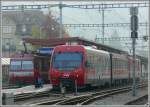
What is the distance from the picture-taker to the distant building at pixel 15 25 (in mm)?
54719

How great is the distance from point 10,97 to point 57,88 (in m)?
14.7

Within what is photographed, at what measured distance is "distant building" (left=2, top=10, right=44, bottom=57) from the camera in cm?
5472

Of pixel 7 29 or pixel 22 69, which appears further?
pixel 7 29

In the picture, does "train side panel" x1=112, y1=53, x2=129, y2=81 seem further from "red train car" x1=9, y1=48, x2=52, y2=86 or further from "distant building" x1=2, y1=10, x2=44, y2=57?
"distant building" x1=2, y1=10, x2=44, y2=57

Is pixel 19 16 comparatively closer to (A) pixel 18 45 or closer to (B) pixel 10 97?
(A) pixel 18 45

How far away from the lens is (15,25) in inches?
2196

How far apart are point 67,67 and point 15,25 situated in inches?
1229

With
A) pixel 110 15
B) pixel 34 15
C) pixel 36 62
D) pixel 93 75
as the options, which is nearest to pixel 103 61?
pixel 93 75

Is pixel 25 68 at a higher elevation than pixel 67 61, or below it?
below

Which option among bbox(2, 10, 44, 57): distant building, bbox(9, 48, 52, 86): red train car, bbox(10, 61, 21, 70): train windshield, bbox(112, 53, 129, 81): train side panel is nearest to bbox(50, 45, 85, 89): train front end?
bbox(112, 53, 129, 81): train side panel

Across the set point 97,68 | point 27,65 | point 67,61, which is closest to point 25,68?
point 27,65

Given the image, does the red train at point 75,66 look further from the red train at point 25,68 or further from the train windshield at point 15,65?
the train windshield at point 15,65

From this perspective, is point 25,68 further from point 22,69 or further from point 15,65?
point 15,65

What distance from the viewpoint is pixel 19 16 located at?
5744cm
